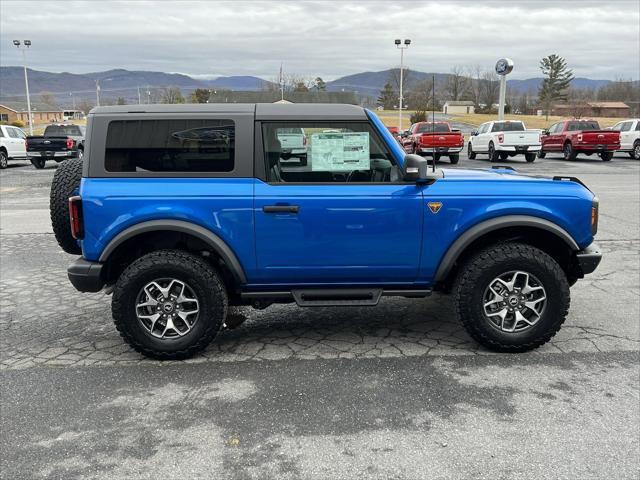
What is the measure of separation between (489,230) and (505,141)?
2091cm

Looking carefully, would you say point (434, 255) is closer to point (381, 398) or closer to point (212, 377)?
point (381, 398)

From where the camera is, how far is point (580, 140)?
960 inches

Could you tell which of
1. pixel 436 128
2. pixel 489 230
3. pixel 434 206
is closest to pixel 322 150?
pixel 434 206

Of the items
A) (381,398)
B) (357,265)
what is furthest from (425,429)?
(357,265)

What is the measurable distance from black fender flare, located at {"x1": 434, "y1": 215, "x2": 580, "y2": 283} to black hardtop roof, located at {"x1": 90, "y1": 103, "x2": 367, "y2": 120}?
1.17 meters

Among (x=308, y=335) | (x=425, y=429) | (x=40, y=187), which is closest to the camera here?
(x=425, y=429)

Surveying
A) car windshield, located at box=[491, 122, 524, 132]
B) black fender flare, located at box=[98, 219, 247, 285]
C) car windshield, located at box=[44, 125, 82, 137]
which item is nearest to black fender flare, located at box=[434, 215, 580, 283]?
black fender flare, located at box=[98, 219, 247, 285]

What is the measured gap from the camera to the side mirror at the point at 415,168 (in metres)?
3.86

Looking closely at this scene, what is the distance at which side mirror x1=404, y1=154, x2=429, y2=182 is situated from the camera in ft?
12.7

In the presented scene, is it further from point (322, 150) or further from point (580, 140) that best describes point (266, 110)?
point (580, 140)

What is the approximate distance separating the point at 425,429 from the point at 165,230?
2248 mm

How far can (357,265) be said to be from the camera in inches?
160

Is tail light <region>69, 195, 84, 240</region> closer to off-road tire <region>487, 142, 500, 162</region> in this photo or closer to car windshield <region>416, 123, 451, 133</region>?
car windshield <region>416, 123, 451, 133</region>

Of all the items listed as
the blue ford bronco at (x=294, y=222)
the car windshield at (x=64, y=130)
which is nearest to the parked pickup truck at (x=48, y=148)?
the car windshield at (x=64, y=130)
